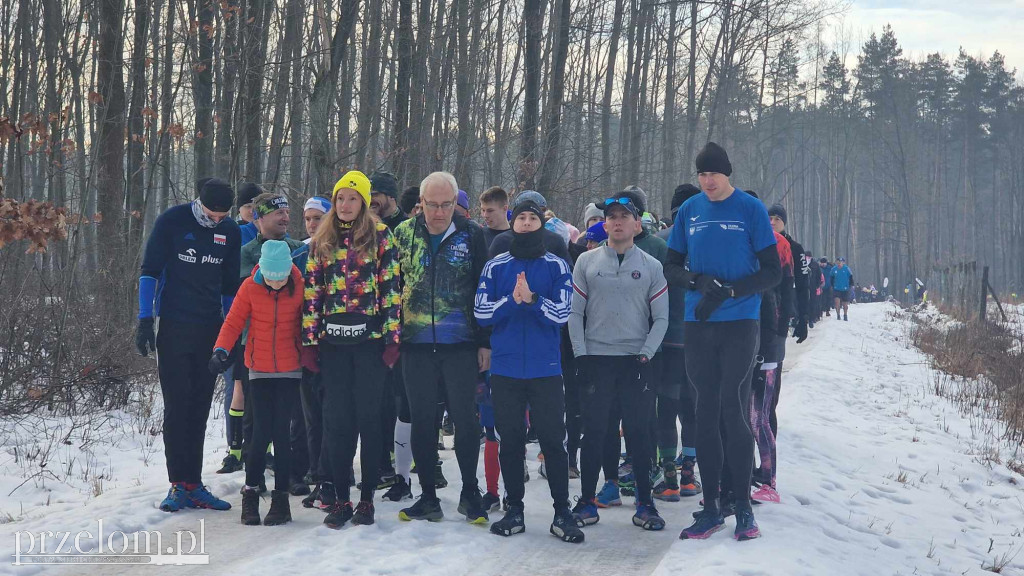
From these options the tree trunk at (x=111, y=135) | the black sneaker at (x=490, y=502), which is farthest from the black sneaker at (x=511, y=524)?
the tree trunk at (x=111, y=135)

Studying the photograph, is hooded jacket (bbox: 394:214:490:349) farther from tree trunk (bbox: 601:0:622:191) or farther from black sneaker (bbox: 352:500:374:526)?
tree trunk (bbox: 601:0:622:191)

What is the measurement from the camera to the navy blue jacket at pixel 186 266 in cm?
616

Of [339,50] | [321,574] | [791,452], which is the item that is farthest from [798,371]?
[321,574]

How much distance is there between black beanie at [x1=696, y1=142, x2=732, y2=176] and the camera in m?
5.69

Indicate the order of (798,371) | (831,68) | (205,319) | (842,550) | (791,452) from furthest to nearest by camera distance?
(831,68) → (798,371) → (791,452) → (205,319) → (842,550)

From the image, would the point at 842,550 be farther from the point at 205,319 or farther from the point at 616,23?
the point at 616,23

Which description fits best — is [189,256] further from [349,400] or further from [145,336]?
[349,400]

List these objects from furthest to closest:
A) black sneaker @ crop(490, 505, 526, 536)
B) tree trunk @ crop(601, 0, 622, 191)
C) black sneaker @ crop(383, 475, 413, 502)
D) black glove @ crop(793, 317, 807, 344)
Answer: tree trunk @ crop(601, 0, 622, 191) < black glove @ crop(793, 317, 807, 344) < black sneaker @ crop(383, 475, 413, 502) < black sneaker @ crop(490, 505, 526, 536)

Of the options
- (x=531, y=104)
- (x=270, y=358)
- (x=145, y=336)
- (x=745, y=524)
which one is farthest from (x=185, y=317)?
(x=531, y=104)

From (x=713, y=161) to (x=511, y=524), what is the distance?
2778 mm

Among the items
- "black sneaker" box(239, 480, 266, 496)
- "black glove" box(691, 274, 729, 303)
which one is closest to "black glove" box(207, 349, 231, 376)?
"black sneaker" box(239, 480, 266, 496)

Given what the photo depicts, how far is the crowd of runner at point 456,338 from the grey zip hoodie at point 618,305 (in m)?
0.01

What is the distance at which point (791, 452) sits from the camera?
916cm

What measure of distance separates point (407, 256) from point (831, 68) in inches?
2649
